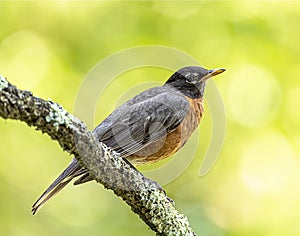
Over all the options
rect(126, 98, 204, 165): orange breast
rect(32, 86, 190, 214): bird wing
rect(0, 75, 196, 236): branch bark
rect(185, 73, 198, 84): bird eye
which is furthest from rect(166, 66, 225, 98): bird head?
rect(0, 75, 196, 236): branch bark

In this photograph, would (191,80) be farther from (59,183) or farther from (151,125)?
(59,183)

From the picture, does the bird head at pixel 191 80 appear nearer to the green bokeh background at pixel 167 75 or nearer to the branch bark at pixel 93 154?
the green bokeh background at pixel 167 75

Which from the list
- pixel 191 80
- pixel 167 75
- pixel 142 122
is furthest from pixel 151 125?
pixel 167 75

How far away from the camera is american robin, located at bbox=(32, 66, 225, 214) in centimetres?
486

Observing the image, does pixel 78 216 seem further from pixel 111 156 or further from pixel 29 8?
pixel 111 156

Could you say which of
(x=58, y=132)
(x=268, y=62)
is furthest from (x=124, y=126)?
(x=268, y=62)

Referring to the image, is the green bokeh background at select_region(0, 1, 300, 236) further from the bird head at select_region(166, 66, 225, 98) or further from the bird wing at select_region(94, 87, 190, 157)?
the bird wing at select_region(94, 87, 190, 157)

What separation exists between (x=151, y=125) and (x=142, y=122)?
0.09 m

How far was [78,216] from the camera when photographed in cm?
674

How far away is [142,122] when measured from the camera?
512 cm

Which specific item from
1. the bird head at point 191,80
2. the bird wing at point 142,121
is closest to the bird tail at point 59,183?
the bird wing at point 142,121

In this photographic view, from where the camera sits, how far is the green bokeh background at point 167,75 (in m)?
6.44

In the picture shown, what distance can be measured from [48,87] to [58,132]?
12.8ft

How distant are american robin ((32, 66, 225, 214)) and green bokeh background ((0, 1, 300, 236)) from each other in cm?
95
